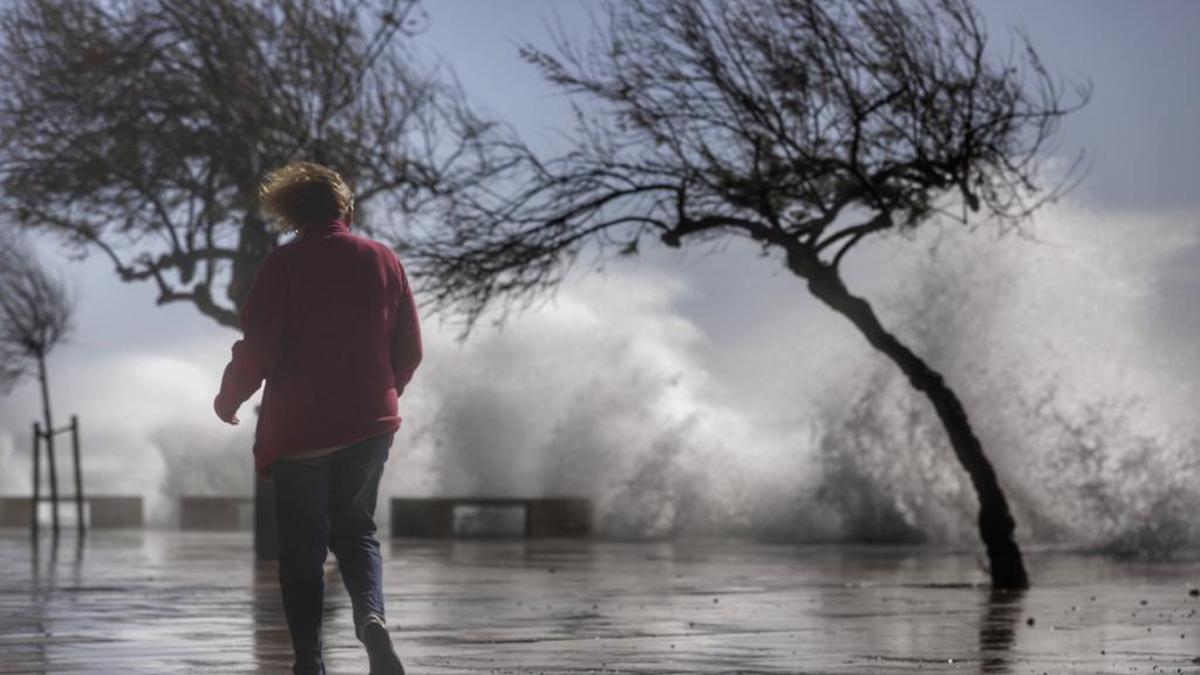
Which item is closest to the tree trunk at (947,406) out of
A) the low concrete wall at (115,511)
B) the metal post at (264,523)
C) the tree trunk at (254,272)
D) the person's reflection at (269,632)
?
the person's reflection at (269,632)

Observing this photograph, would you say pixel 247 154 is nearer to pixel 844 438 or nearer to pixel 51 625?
pixel 51 625

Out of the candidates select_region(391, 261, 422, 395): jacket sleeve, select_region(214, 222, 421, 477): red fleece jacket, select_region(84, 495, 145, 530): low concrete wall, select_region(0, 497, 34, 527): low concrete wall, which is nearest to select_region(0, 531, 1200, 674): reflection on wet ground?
select_region(391, 261, 422, 395): jacket sleeve

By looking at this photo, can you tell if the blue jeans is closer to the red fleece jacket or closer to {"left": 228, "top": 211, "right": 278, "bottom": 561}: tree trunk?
the red fleece jacket

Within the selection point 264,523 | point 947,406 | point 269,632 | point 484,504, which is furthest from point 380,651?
point 484,504

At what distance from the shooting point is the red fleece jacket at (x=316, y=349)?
7500 millimetres

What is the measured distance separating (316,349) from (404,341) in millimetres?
408

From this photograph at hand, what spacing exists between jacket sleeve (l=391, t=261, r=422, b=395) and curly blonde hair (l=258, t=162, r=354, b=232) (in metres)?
0.32

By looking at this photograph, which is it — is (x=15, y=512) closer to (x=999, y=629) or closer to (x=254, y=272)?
(x=254, y=272)

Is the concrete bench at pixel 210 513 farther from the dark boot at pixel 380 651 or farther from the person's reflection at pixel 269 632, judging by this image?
the dark boot at pixel 380 651

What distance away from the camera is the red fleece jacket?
750 centimetres

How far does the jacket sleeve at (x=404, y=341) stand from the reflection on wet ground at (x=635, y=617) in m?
2.00

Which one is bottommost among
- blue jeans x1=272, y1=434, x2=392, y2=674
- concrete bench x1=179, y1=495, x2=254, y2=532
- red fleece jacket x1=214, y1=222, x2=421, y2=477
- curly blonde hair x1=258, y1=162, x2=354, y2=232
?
blue jeans x1=272, y1=434, x2=392, y2=674

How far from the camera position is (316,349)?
757 cm

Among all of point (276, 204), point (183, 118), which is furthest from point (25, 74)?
point (276, 204)
